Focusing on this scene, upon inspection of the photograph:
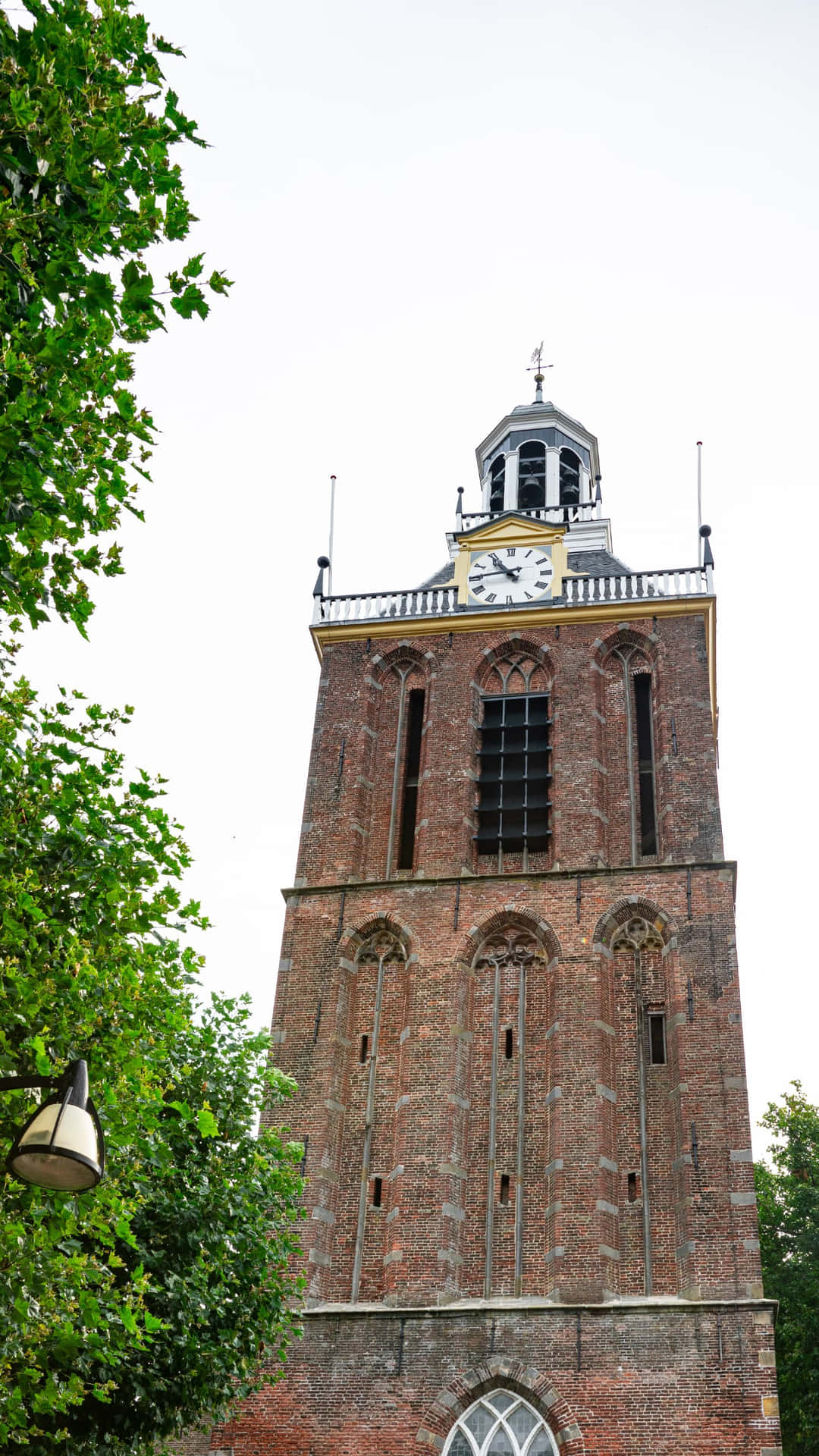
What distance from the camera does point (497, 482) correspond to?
35594 mm

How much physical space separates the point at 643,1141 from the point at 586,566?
12.8 metres

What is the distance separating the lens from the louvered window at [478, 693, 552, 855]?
2609 centimetres

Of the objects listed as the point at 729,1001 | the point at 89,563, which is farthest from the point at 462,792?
the point at 89,563

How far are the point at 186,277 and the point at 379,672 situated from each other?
19895mm

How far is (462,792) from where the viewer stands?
87.1 feet

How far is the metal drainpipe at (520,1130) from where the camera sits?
2150 cm

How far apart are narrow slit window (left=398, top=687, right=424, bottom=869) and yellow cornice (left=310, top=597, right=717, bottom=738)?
4.19 ft

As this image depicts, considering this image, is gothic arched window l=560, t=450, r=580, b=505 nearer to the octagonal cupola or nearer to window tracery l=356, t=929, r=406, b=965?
the octagonal cupola

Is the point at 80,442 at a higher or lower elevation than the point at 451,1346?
higher

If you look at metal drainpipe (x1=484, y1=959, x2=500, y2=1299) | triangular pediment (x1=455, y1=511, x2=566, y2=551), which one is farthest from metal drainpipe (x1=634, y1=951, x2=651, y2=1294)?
triangular pediment (x1=455, y1=511, x2=566, y2=551)

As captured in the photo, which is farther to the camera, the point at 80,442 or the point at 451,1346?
the point at 451,1346

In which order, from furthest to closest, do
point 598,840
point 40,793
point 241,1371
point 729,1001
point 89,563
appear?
1. point 598,840
2. point 729,1001
3. point 241,1371
4. point 40,793
5. point 89,563

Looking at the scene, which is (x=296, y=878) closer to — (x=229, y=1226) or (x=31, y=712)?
(x=229, y=1226)

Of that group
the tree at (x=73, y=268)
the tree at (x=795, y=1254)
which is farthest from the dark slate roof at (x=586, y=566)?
the tree at (x=73, y=268)
